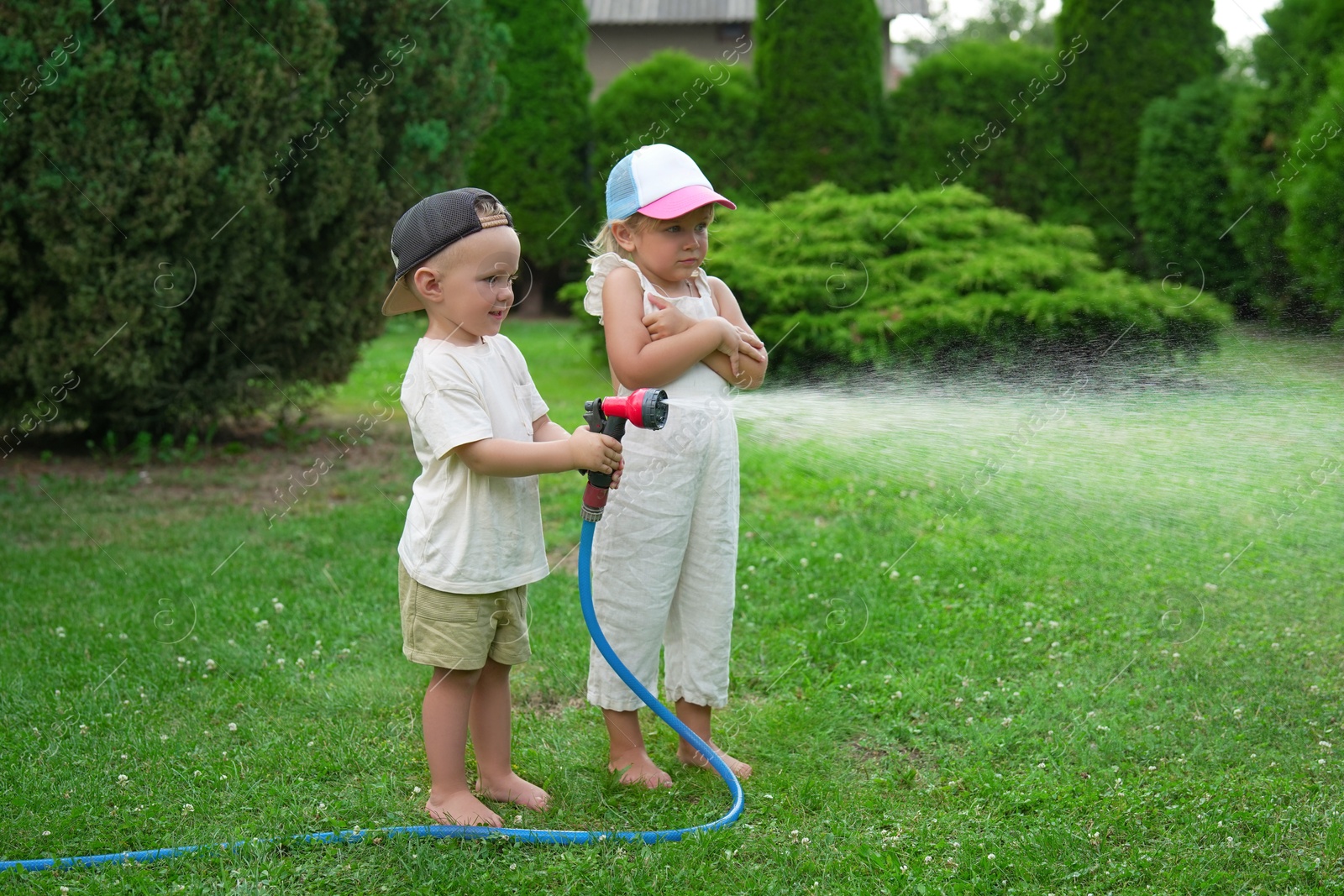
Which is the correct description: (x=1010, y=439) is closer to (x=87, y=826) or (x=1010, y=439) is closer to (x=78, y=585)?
(x=87, y=826)

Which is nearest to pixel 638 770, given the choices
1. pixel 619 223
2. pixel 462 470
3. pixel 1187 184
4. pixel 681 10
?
pixel 462 470

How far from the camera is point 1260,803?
9.89 feet

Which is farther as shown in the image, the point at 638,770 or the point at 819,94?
the point at 819,94

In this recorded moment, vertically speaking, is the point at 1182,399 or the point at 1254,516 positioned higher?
the point at 1182,399

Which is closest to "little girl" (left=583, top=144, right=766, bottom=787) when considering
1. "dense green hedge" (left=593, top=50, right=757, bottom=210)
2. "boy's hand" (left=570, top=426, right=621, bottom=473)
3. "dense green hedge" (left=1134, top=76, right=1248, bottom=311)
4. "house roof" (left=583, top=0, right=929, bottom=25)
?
"boy's hand" (left=570, top=426, right=621, bottom=473)

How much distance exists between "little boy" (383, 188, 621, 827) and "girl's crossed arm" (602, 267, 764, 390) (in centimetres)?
26

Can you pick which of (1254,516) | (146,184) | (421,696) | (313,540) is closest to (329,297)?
(146,184)

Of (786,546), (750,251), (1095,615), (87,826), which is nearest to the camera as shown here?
(87,826)

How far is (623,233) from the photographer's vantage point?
3.10 m

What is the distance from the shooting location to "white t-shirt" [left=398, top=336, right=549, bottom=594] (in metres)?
2.81

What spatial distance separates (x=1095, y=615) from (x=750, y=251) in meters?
5.69

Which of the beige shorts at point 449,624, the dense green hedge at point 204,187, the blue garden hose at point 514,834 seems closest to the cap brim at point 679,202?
the blue garden hose at point 514,834

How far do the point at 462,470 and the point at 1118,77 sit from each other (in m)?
10.9

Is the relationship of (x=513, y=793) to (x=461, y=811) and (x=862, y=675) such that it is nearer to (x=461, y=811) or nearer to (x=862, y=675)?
(x=461, y=811)
